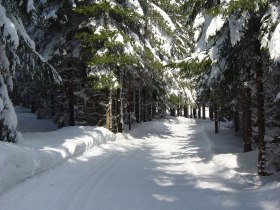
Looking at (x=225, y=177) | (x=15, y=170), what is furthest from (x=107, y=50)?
(x=15, y=170)

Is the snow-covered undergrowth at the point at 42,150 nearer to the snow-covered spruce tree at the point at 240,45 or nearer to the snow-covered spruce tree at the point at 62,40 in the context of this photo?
the snow-covered spruce tree at the point at 62,40

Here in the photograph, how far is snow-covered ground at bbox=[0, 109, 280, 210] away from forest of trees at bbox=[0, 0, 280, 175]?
5.06 ft

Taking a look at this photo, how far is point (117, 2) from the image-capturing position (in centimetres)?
2219

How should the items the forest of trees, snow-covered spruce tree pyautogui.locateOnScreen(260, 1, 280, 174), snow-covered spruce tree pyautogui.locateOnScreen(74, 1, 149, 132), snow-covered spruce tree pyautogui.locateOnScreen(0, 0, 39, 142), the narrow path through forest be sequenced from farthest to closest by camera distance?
1. snow-covered spruce tree pyautogui.locateOnScreen(74, 1, 149, 132)
2. snow-covered spruce tree pyautogui.locateOnScreen(0, 0, 39, 142)
3. the forest of trees
4. snow-covered spruce tree pyautogui.locateOnScreen(260, 1, 280, 174)
5. the narrow path through forest

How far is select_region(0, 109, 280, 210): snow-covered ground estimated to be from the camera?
8758mm

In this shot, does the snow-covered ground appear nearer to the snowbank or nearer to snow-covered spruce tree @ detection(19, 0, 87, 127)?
the snowbank

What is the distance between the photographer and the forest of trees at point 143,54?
12.2 meters

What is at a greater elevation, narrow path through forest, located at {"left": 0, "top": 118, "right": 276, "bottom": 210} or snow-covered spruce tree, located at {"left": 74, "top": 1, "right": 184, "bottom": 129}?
snow-covered spruce tree, located at {"left": 74, "top": 1, "right": 184, "bottom": 129}

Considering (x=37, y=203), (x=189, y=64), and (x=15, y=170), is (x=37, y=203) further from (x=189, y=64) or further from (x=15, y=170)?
(x=189, y=64)

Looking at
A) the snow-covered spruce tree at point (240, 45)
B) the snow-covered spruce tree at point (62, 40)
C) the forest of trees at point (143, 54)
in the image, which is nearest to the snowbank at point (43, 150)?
the forest of trees at point (143, 54)

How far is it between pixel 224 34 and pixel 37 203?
7.87 meters

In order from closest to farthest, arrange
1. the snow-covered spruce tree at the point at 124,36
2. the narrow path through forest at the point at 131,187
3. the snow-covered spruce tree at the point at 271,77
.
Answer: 1. the narrow path through forest at the point at 131,187
2. the snow-covered spruce tree at the point at 271,77
3. the snow-covered spruce tree at the point at 124,36

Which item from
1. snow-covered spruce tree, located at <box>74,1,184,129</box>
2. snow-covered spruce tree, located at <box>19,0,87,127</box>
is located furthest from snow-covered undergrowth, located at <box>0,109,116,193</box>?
snow-covered spruce tree, located at <box>74,1,184,129</box>

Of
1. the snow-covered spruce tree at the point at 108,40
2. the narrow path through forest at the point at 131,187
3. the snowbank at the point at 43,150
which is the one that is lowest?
the narrow path through forest at the point at 131,187
